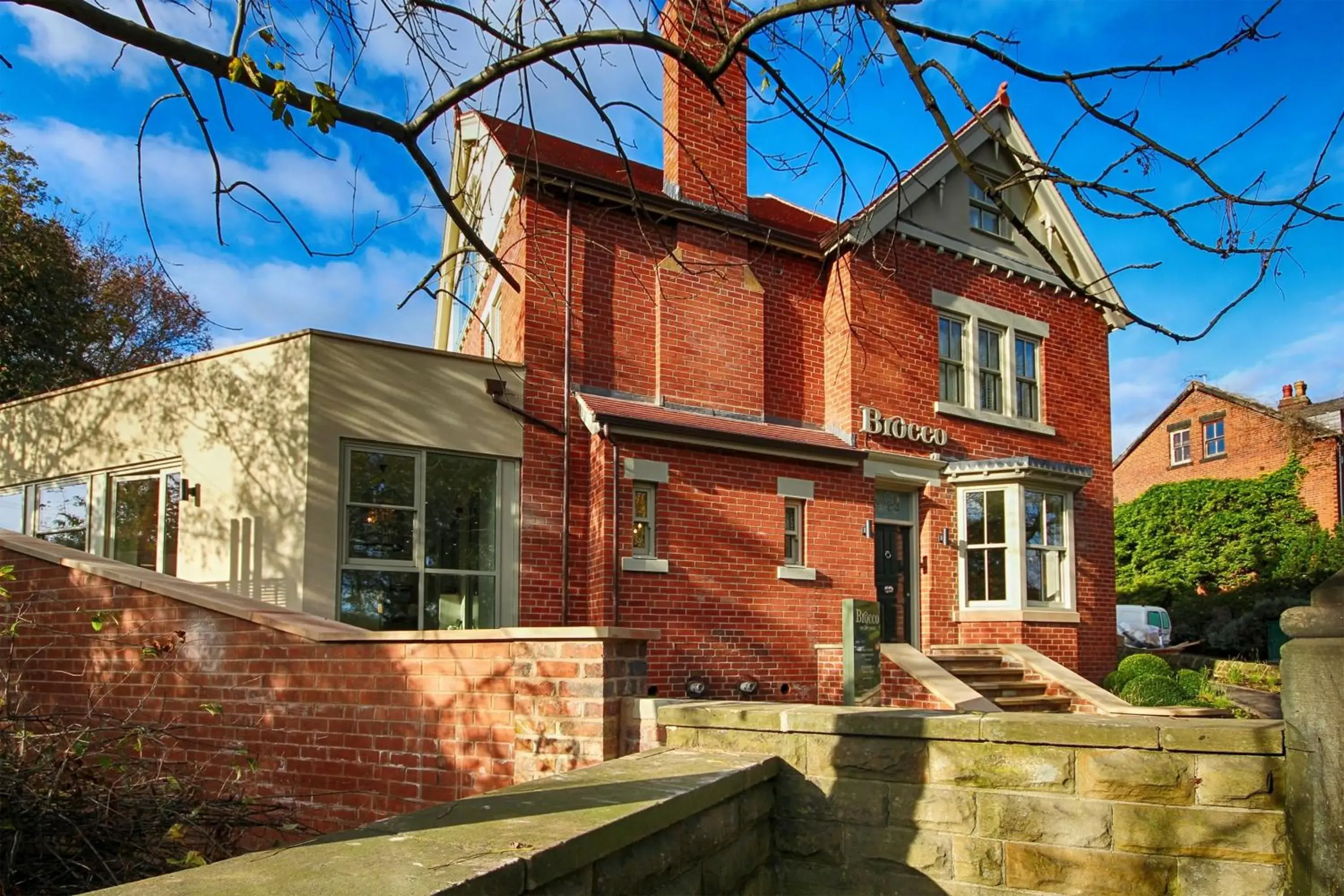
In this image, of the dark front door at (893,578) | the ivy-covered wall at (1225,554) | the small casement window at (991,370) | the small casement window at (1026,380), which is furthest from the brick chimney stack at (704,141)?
the ivy-covered wall at (1225,554)

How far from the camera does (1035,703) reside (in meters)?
12.4

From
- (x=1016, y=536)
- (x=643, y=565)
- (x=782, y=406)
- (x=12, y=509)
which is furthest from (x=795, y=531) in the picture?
(x=12, y=509)

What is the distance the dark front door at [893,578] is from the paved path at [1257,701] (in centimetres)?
440

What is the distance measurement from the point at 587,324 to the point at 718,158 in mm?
3409

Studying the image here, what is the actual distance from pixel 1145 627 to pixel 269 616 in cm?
2285

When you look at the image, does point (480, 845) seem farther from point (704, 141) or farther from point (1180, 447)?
point (1180, 447)

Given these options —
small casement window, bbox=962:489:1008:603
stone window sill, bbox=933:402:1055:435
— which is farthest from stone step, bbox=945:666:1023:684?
stone window sill, bbox=933:402:1055:435

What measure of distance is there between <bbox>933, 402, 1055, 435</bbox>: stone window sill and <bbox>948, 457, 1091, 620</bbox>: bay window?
0.81 metres

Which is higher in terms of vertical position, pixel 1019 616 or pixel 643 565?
pixel 643 565

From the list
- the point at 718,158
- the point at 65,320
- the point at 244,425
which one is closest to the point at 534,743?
the point at 244,425

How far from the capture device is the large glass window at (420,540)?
1056 cm

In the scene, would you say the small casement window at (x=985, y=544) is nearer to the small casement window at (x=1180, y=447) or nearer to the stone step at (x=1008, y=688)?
the stone step at (x=1008, y=688)

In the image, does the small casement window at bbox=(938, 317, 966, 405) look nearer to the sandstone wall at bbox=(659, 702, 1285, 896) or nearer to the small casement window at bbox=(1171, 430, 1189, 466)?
the sandstone wall at bbox=(659, 702, 1285, 896)

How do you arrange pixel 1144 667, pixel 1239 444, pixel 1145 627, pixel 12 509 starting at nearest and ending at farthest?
pixel 12 509
pixel 1144 667
pixel 1145 627
pixel 1239 444
